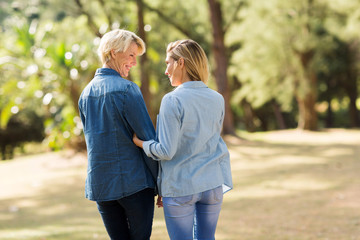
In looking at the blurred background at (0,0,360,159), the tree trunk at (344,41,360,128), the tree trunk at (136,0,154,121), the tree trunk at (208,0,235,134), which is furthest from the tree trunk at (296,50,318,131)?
the tree trunk at (136,0,154,121)

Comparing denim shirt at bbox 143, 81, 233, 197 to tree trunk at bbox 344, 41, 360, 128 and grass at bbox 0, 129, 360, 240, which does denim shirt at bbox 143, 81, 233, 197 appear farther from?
tree trunk at bbox 344, 41, 360, 128

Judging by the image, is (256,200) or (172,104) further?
(256,200)

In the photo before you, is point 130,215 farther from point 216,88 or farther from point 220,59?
point 216,88

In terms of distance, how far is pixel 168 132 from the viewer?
214 cm

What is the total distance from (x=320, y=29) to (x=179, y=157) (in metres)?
17.4

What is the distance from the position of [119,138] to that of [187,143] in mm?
380

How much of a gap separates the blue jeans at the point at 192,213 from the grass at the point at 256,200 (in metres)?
2.07

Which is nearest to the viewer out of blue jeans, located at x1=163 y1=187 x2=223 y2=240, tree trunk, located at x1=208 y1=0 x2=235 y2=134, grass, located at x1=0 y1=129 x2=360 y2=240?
blue jeans, located at x1=163 y1=187 x2=223 y2=240

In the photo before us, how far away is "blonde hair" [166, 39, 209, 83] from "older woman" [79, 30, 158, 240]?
240mm

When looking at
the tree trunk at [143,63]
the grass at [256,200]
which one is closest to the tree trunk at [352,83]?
the grass at [256,200]

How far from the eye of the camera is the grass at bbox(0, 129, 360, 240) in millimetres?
4609

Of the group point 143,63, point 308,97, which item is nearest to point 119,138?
point 143,63

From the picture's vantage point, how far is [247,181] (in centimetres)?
758

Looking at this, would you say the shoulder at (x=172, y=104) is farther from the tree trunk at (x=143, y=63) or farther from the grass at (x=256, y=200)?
the tree trunk at (x=143, y=63)
